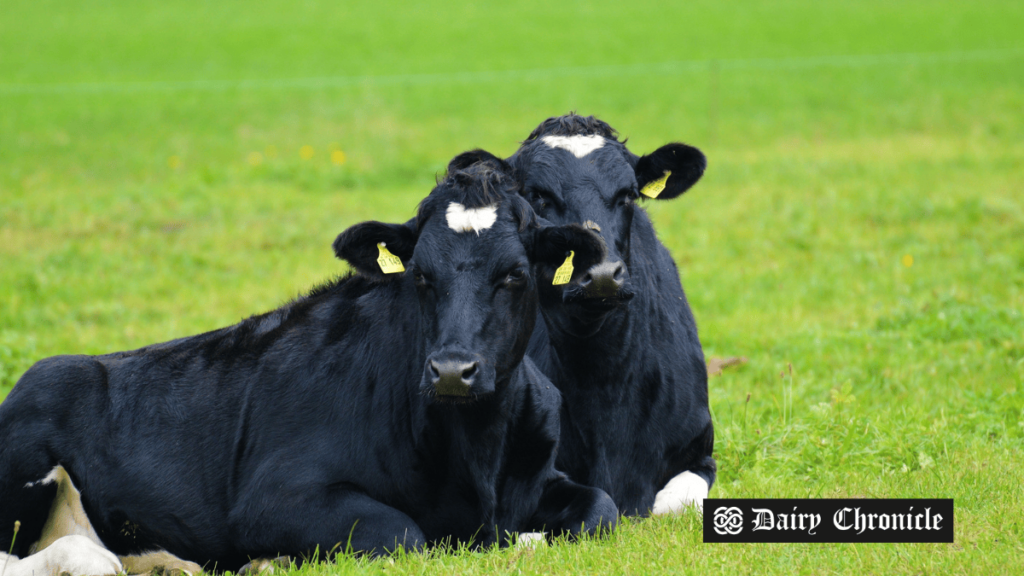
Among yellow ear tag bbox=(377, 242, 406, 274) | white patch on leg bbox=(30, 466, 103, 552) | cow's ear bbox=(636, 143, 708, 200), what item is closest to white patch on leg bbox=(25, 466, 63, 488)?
white patch on leg bbox=(30, 466, 103, 552)

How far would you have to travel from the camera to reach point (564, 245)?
16.9ft

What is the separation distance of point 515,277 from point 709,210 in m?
9.57

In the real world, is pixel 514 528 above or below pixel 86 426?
below

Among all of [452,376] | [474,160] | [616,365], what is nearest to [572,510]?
[616,365]

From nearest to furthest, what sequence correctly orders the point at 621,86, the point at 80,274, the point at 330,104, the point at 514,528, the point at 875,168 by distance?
the point at 514,528, the point at 80,274, the point at 875,168, the point at 330,104, the point at 621,86

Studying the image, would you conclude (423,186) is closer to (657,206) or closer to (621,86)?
(657,206)

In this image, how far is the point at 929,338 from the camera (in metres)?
8.86

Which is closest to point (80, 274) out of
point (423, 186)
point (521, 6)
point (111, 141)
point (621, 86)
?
point (423, 186)

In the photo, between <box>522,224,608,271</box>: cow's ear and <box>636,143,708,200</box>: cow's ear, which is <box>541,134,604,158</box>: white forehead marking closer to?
<box>636,143,708,200</box>: cow's ear

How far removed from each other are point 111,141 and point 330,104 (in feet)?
21.3

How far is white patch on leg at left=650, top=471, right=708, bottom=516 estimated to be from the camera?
571cm

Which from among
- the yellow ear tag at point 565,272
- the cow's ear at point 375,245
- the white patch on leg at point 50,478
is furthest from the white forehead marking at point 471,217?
the white patch on leg at point 50,478

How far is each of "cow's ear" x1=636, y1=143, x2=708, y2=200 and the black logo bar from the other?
2.29 m

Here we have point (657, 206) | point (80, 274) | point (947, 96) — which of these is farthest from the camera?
point (947, 96)
